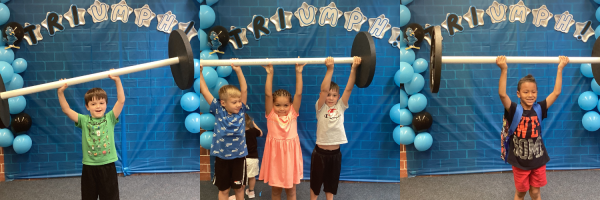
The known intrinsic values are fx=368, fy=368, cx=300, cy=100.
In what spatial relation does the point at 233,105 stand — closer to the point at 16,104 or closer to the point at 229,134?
the point at 229,134

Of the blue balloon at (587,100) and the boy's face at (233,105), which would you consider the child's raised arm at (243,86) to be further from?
the blue balloon at (587,100)

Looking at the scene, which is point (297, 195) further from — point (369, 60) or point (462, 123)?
point (462, 123)

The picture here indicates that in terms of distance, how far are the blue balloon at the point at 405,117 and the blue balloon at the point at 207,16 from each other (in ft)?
5.86

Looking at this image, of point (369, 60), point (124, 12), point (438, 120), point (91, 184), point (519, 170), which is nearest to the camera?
point (369, 60)

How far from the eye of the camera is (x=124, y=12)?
3053 mm

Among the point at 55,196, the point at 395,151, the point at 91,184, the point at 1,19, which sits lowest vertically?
the point at 55,196

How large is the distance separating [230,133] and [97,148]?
0.89 m

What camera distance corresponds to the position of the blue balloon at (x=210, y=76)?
2.65 meters

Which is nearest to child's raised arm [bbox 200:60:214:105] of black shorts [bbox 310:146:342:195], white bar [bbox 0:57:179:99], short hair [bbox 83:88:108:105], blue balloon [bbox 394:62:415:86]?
white bar [bbox 0:57:179:99]

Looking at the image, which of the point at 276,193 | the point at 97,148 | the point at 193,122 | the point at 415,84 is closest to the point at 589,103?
the point at 415,84

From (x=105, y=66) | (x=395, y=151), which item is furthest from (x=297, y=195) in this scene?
(x=105, y=66)

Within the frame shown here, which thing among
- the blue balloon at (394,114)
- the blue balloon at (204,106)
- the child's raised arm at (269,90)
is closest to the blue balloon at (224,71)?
the blue balloon at (204,106)

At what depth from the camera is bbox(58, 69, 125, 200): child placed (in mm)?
2471

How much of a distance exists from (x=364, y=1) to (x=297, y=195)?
147cm
